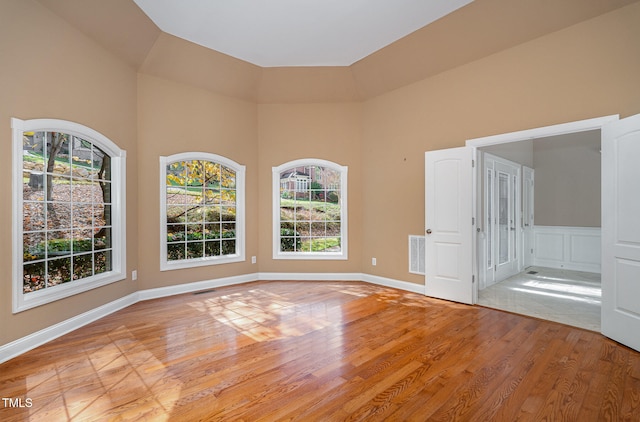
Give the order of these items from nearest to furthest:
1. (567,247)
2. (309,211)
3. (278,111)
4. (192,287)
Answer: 1. (192,287)
2. (278,111)
3. (309,211)
4. (567,247)

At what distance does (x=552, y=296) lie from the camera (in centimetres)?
445

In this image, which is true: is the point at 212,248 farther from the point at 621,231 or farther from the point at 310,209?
the point at 621,231

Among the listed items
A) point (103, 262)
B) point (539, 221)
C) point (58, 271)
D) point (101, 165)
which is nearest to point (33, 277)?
point (58, 271)

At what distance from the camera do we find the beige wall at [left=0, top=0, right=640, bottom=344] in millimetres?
2918

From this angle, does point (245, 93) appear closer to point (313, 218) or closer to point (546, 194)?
point (313, 218)

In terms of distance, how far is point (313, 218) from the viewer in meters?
5.63

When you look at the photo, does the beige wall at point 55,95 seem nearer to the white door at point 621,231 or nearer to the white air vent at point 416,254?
the white air vent at point 416,254

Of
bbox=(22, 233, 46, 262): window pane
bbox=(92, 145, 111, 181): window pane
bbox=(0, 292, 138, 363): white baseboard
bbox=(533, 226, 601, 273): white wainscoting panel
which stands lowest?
bbox=(0, 292, 138, 363): white baseboard

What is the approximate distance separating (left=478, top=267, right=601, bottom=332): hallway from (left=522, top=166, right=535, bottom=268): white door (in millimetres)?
605

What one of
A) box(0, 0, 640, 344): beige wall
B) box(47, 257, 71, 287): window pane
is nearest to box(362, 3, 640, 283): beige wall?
box(0, 0, 640, 344): beige wall

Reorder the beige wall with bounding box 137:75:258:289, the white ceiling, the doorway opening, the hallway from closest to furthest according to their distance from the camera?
the white ceiling, the hallway, the beige wall with bounding box 137:75:258:289, the doorway opening

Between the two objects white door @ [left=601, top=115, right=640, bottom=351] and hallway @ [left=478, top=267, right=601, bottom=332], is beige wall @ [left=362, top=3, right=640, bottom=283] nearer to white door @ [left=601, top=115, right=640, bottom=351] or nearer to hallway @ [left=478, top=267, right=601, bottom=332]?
white door @ [left=601, top=115, right=640, bottom=351]

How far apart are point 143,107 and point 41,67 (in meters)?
1.40

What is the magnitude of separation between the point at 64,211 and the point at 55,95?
3.98ft
